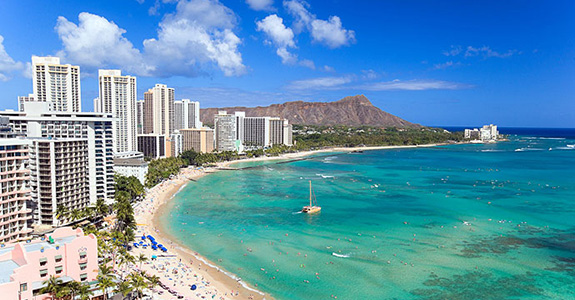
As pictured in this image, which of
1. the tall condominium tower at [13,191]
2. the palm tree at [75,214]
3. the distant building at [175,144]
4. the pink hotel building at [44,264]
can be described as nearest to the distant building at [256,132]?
the distant building at [175,144]

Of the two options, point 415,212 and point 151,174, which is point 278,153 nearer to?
point 151,174

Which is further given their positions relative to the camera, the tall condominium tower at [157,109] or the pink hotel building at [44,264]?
the tall condominium tower at [157,109]

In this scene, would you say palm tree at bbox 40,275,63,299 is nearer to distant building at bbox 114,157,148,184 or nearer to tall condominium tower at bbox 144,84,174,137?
distant building at bbox 114,157,148,184

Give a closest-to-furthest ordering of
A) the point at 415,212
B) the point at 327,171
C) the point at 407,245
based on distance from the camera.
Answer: the point at 407,245 → the point at 415,212 → the point at 327,171

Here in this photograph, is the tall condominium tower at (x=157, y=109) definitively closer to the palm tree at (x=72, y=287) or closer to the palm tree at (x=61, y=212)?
the palm tree at (x=61, y=212)

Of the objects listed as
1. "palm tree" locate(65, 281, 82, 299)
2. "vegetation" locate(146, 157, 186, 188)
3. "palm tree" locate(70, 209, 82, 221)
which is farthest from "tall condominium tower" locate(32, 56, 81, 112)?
"palm tree" locate(65, 281, 82, 299)

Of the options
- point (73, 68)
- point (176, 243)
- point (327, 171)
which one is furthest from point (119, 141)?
point (176, 243)

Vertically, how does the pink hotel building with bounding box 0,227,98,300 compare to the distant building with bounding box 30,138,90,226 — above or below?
below
